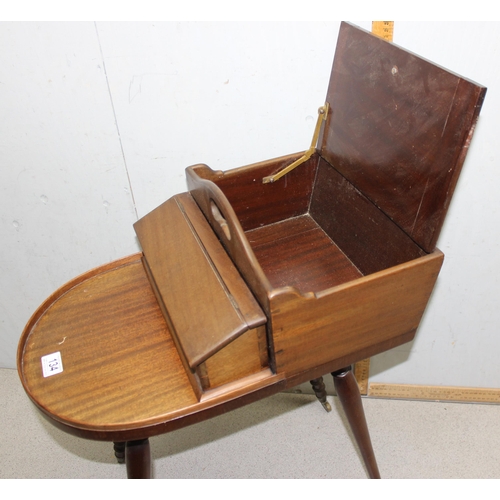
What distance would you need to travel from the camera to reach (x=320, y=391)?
55.7 inches

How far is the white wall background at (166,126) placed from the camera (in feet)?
3.40

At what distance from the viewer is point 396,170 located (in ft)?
2.90

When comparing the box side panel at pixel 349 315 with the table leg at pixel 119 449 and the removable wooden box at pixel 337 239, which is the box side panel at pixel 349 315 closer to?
the removable wooden box at pixel 337 239

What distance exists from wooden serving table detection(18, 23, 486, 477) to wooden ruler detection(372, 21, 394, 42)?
10 cm

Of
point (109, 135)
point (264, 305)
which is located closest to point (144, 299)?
point (264, 305)

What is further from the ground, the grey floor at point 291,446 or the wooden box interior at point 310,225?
the wooden box interior at point 310,225

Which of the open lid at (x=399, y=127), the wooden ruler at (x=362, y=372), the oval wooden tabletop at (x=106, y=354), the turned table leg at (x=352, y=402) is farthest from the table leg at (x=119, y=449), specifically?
the open lid at (x=399, y=127)

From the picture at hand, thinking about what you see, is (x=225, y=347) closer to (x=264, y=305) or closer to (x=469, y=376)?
(x=264, y=305)

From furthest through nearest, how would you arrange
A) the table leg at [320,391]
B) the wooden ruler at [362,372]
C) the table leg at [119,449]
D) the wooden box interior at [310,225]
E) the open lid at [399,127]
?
the wooden ruler at [362,372] → the table leg at [320,391] → the table leg at [119,449] → the wooden box interior at [310,225] → the open lid at [399,127]

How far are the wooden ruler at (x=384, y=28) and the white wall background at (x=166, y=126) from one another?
0.01m

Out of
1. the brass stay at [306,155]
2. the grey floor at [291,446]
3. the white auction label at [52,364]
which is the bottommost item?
the grey floor at [291,446]

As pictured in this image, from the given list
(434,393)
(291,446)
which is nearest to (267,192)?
(291,446)

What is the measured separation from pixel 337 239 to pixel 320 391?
509mm

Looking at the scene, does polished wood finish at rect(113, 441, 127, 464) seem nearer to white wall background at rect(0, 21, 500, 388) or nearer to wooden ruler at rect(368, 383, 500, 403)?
white wall background at rect(0, 21, 500, 388)
